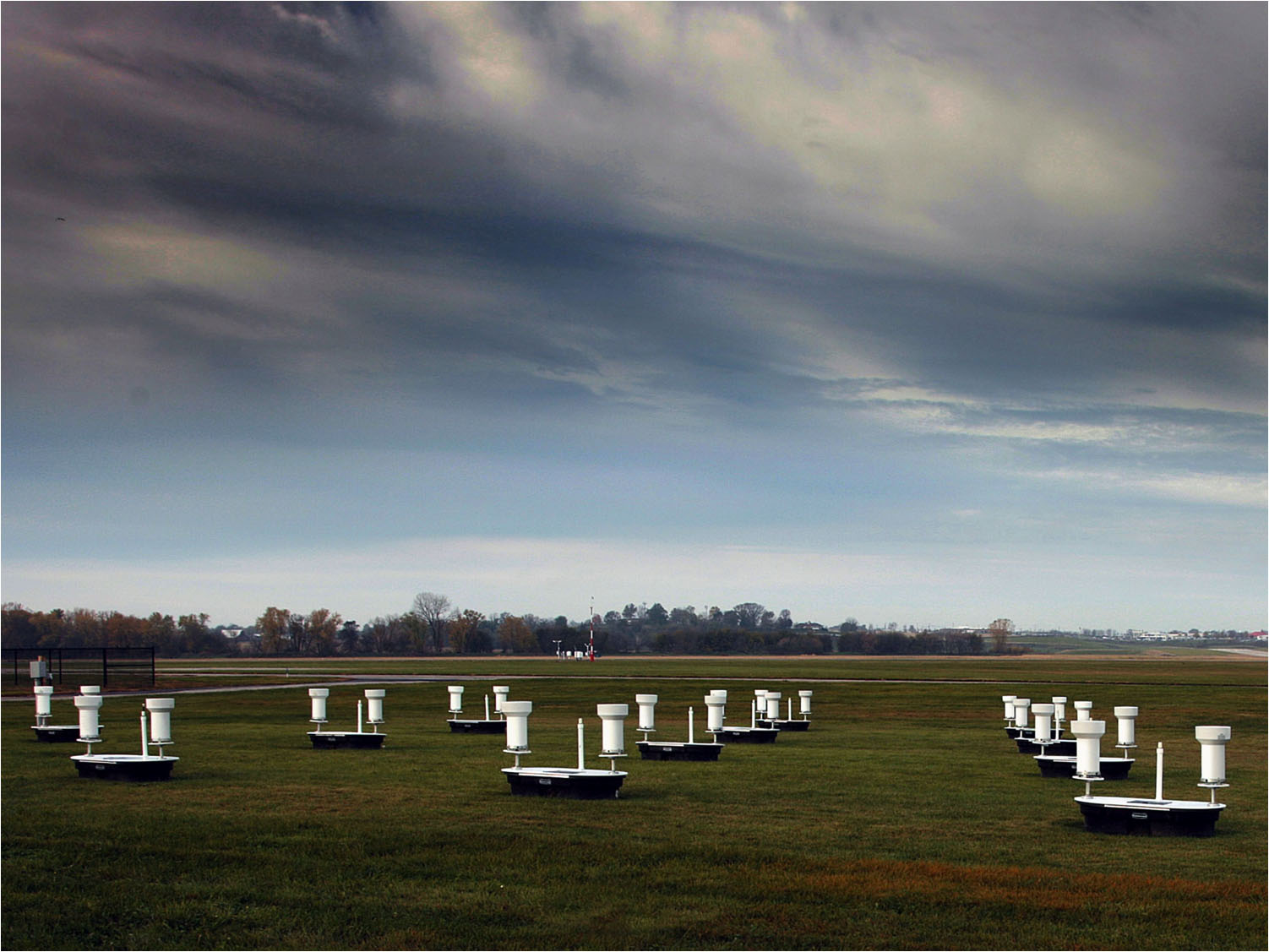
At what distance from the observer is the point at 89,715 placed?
24797mm

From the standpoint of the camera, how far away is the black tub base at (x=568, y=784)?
2041 cm

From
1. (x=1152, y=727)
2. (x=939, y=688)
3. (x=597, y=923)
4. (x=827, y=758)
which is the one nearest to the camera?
(x=597, y=923)

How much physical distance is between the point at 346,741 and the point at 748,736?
1041cm

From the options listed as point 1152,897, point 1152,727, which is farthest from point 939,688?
point 1152,897

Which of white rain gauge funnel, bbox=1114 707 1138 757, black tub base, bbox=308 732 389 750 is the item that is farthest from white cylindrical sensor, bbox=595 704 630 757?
white rain gauge funnel, bbox=1114 707 1138 757

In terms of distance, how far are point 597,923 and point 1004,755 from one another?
1971 cm

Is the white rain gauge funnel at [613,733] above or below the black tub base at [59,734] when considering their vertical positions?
above

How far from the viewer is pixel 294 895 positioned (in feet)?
43.8

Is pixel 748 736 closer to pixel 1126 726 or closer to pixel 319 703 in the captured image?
pixel 319 703

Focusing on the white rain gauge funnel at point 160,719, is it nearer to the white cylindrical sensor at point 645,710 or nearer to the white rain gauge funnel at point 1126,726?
the white cylindrical sensor at point 645,710

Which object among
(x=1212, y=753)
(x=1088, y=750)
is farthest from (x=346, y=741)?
(x=1212, y=753)

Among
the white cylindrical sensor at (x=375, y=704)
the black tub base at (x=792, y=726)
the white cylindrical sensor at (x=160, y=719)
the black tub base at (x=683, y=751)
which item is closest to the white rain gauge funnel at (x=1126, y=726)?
the black tub base at (x=683, y=751)

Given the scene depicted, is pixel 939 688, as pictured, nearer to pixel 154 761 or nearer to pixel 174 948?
pixel 154 761

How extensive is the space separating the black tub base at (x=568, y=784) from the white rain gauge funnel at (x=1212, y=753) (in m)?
8.84
